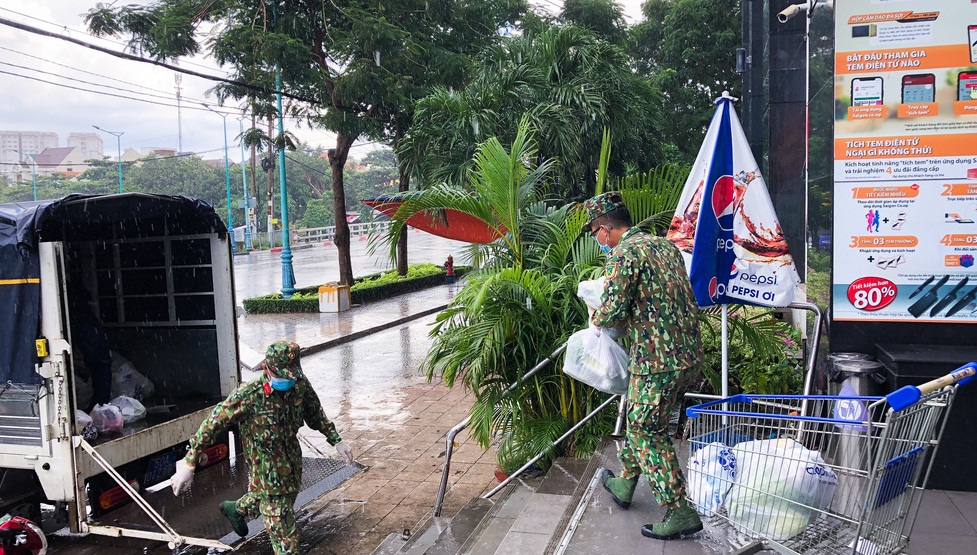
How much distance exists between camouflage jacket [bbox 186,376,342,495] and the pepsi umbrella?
2636 mm

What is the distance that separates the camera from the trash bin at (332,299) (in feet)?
60.8

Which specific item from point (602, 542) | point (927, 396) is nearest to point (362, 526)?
point (602, 542)

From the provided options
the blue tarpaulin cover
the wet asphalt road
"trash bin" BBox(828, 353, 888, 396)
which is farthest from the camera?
the wet asphalt road

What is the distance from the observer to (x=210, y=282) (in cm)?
694

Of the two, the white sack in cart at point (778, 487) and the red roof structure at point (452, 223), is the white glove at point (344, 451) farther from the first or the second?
the white sack in cart at point (778, 487)

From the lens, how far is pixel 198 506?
224 inches

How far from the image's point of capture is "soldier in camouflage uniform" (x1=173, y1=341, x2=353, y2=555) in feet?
15.3

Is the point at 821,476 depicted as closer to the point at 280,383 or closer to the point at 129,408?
the point at 280,383

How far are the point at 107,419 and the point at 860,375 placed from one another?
5197 millimetres

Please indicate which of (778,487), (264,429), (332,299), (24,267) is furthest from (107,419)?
(332,299)

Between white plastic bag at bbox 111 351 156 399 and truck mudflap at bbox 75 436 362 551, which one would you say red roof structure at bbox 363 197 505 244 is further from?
white plastic bag at bbox 111 351 156 399

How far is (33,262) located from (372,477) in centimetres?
339

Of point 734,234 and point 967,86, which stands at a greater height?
point 967,86

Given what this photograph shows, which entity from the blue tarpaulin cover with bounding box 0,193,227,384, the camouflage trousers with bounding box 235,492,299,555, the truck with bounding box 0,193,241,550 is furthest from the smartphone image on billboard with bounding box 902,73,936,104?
the blue tarpaulin cover with bounding box 0,193,227,384
